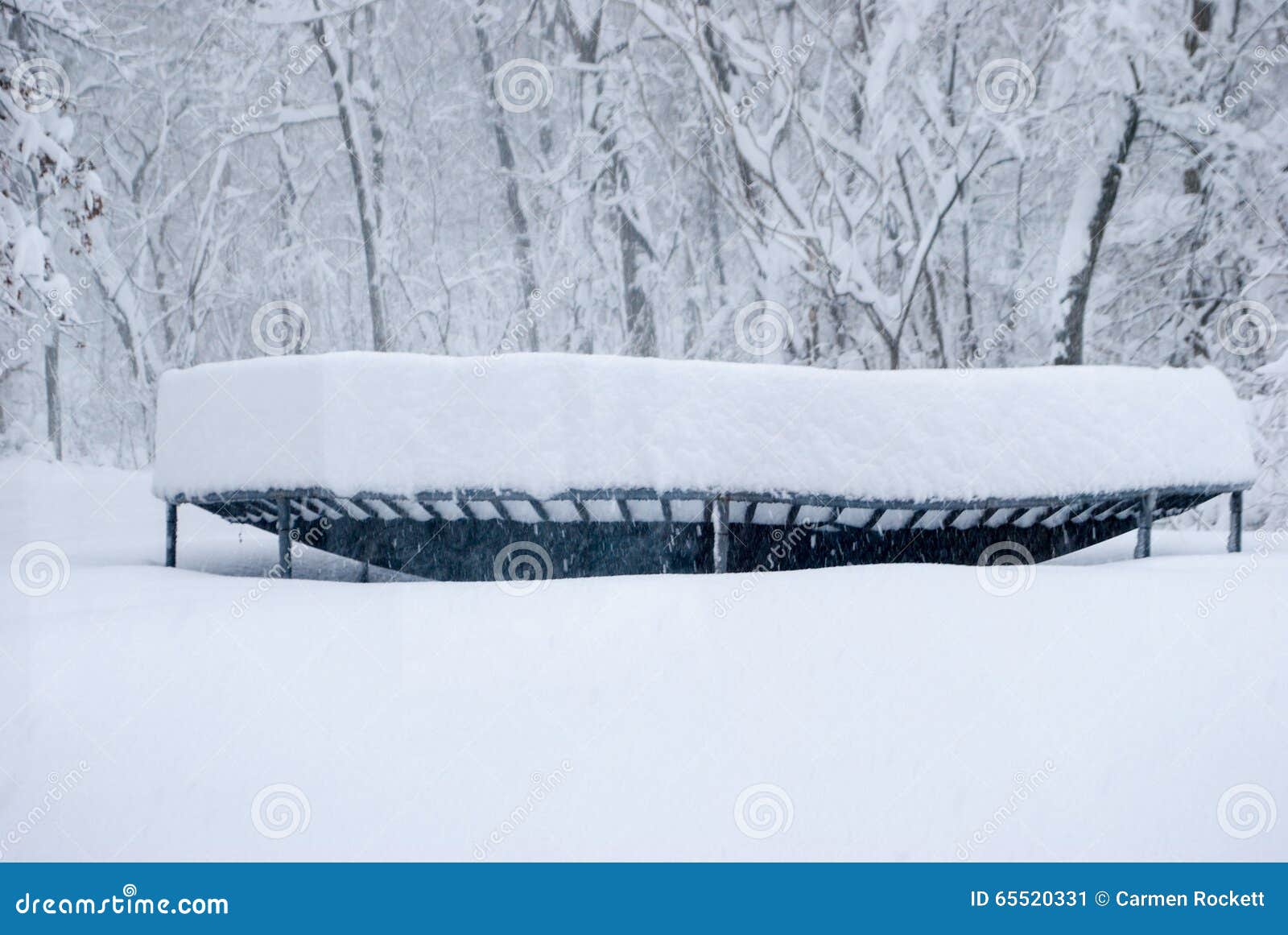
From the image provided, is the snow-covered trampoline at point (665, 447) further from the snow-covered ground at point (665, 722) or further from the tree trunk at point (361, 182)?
the tree trunk at point (361, 182)

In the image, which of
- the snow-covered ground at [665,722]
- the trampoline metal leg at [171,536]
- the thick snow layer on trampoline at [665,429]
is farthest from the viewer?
the trampoline metal leg at [171,536]

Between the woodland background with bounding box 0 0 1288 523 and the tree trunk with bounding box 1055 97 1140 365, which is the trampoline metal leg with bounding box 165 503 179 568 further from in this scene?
the tree trunk with bounding box 1055 97 1140 365

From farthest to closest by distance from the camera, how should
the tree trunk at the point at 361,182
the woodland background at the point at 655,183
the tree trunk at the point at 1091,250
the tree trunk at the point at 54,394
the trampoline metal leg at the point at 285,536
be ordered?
the tree trunk at the point at 54,394, the tree trunk at the point at 361,182, the woodland background at the point at 655,183, the tree trunk at the point at 1091,250, the trampoline metal leg at the point at 285,536

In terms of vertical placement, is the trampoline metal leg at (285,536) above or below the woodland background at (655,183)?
below

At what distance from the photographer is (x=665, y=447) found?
500 cm

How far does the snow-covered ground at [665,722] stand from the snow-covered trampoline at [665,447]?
0.87 meters

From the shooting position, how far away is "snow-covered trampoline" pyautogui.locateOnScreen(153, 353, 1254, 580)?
16.5ft

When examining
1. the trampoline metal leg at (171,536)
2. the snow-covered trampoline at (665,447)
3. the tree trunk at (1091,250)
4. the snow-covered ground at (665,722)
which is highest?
the tree trunk at (1091,250)

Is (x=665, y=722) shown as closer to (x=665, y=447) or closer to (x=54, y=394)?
(x=665, y=447)

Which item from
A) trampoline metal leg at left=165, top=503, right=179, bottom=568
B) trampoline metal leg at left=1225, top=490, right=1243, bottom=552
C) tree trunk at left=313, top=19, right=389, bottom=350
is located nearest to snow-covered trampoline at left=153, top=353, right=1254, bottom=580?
trampoline metal leg at left=165, top=503, right=179, bottom=568

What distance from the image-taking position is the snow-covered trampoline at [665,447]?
502 cm

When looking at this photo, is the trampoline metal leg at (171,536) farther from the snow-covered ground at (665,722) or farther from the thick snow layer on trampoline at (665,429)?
the snow-covered ground at (665,722)

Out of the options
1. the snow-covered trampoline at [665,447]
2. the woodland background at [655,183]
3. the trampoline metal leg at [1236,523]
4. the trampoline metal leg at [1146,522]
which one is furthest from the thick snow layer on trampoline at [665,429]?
the woodland background at [655,183]

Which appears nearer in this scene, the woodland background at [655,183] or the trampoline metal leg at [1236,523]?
the trampoline metal leg at [1236,523]
